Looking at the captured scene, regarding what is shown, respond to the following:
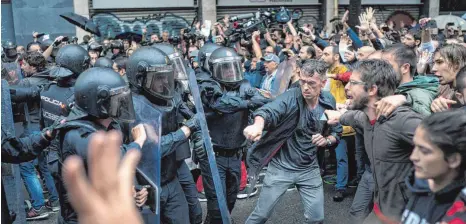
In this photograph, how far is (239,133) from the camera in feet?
15.9

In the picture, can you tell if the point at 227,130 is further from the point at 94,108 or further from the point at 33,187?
the point at 33,187

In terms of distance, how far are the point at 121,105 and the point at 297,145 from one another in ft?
5.70

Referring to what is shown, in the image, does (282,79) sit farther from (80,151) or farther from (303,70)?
(80,151)

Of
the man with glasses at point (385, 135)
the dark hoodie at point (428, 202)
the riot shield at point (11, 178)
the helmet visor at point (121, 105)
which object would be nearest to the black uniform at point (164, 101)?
the helmet visor at point (121, 105)

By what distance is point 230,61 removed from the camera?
4844mm

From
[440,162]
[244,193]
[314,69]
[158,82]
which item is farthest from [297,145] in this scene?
[440,162]

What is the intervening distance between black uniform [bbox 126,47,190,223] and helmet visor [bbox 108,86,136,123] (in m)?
0.48

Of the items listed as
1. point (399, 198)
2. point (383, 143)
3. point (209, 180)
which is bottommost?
point (209, 180)

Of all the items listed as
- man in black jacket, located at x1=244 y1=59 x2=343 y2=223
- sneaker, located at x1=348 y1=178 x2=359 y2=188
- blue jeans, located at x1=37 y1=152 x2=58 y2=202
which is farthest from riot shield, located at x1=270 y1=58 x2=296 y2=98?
blue jeans, located at x1=37 y1=152 x2=58 y2=202

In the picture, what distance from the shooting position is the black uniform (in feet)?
12.4

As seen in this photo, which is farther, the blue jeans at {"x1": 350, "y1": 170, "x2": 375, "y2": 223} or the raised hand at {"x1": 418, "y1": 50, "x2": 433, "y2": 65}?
the raised hand at {"x1": 418, "y1": 50, "x2": 433, "y2": 65}

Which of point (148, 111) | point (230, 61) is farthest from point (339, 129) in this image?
point (148, 111)

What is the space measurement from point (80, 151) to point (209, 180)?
6.97 feet

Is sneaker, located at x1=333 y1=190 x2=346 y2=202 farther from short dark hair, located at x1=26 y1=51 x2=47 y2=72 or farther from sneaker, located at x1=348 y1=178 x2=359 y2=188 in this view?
short dark hair, located at x1=26 y1=51 x2=47 y2=72
